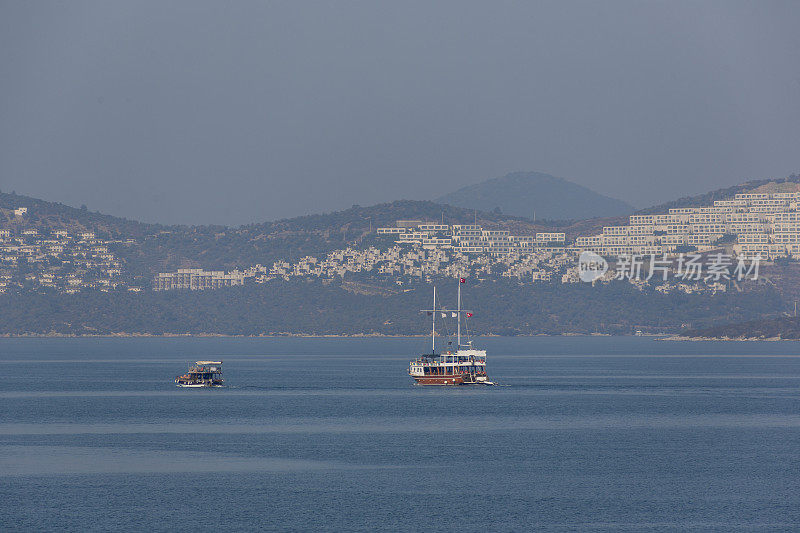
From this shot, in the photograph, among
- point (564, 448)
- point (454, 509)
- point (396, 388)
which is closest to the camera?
point (454, 509)

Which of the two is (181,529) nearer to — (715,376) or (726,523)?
(726,523)

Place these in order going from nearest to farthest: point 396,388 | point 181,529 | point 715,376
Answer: point 181,529, point 396,388, point 715,376

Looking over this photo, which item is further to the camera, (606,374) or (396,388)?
(606,374)

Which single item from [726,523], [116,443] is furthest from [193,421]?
[726,523]

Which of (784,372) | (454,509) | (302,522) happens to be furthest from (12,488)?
(784,372)

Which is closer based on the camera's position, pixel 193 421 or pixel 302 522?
pixel 302 522

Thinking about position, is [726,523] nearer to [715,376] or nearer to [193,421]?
[193,421]
